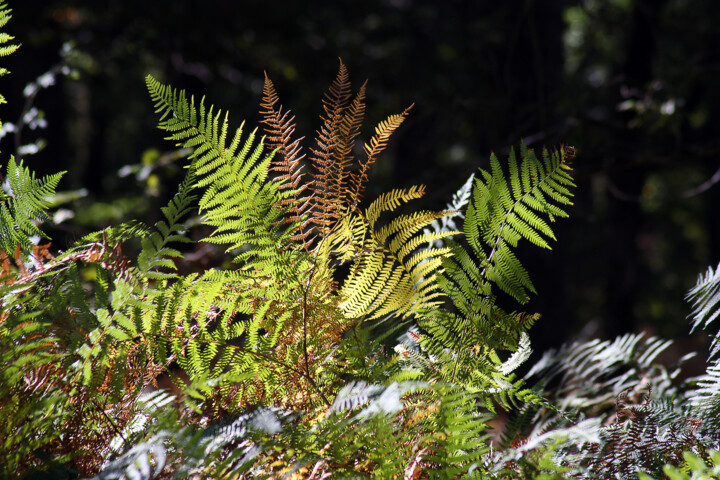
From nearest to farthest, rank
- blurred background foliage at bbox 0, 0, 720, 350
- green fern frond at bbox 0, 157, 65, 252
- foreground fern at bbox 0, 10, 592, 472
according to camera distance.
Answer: foreground fern at bbox 0, 10, 592, 472 → green fern frond at bbox 0, 157, 65, 252 → blurred background foliage at bbox 0, 0, 720, 350

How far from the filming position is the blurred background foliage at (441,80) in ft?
8.48

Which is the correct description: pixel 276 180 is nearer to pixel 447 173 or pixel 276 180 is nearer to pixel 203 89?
pixel 447 173

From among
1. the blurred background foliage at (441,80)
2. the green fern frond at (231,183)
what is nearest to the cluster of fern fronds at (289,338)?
the green fern frond at (231,183)

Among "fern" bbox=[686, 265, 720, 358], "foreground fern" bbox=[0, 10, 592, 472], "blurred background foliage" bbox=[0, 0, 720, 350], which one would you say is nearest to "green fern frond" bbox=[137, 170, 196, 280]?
"foreground fern" bbox=[0, 10, 592, 472]

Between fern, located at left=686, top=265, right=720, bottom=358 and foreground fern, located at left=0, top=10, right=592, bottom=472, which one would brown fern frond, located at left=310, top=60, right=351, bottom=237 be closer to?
foreground fern, located at left=0, top=10, right=592, bottom=472

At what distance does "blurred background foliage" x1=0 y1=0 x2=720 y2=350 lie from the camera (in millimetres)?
2586

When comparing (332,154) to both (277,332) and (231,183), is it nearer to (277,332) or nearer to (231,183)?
(231,183)

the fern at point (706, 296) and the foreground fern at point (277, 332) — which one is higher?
the fern at point (706, 296)

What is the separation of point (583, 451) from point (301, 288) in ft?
1.50

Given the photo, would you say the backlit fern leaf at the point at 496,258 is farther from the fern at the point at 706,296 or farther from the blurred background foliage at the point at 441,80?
the blurred background foliage at the point at 441,80

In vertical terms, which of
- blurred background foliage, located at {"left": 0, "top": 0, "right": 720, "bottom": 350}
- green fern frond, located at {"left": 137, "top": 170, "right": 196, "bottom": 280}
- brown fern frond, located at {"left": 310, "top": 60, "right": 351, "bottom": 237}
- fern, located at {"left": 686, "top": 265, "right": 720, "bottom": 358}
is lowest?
green fern frond, located at {"left": 137, "top": 170, "right": 196, "bottom": 280}

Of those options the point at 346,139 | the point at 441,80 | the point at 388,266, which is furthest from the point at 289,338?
the point at 441,80

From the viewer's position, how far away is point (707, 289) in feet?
2.72

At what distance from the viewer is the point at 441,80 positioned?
16.9 ft
